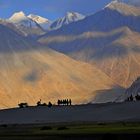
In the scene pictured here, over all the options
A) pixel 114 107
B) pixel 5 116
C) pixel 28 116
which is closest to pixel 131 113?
pixel 114 107

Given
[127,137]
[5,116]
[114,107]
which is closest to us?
[127,137]

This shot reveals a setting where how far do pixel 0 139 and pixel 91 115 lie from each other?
198 feet

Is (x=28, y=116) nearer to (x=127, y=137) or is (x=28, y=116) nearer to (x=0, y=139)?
(x=0, y=139)

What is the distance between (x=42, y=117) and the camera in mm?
112625

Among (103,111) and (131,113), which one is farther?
(103,111)

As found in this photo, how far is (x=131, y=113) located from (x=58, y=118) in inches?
700

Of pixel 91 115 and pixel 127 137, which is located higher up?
pixel 91 115

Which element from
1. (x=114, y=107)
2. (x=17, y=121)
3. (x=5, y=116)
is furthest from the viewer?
(x=5, y=116)

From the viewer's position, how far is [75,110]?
112 m

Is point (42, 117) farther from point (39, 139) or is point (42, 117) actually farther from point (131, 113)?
point (39, 139)

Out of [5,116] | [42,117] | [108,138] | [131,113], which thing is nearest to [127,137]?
[108,138]

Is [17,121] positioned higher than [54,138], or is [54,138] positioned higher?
[17,121]

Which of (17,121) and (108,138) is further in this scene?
(17,121)

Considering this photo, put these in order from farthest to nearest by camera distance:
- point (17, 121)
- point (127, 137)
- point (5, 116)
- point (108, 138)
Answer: point (5, 116) < point (17, 121) < point (127, 137) < point (108, 138)
